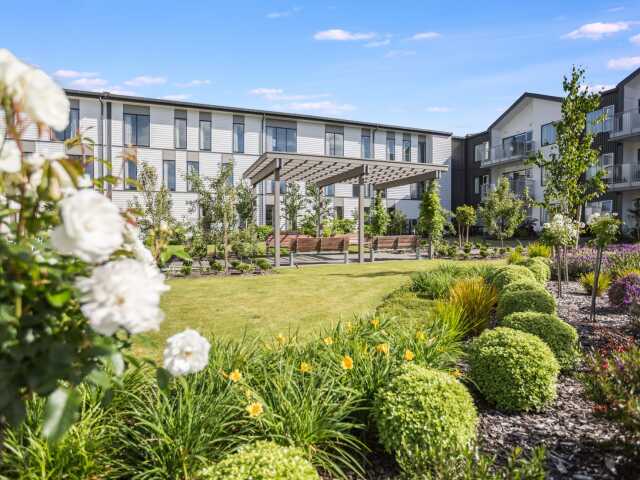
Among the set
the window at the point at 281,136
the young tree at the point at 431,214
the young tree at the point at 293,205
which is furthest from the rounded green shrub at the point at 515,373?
the window at the point at 281,136

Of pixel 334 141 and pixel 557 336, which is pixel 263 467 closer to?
pixel 557 336

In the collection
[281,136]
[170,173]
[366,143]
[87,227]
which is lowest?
[87,227]

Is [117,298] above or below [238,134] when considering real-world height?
below

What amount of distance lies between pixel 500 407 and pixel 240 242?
12.6 metres

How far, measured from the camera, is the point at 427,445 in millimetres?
2830

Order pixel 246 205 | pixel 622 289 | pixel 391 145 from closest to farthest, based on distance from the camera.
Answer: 1. pixel 622 289
2. pixel 246 205
3. pixel 391 145

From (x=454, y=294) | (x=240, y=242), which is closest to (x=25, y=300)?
(x=454, y=294)

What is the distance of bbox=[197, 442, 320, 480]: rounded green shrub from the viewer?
2.13 m

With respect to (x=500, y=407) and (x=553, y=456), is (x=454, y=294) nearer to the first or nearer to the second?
(x=500, y=407)

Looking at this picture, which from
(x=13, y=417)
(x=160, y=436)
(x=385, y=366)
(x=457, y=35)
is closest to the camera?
(x=13, y=417)

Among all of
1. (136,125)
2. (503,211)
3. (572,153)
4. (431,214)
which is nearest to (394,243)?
(431,214)

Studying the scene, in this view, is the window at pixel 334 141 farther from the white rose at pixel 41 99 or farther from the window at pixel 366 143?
the white rose at pixel 41 99

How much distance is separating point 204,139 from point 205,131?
1.90 ft

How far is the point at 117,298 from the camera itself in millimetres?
1161
